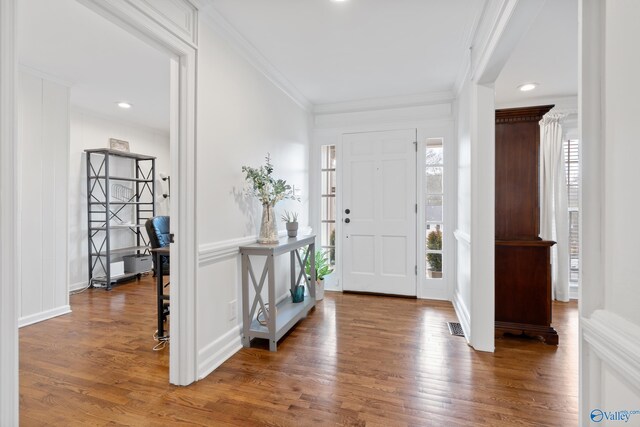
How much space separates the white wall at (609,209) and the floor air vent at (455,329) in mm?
1884

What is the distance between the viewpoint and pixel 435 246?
3908 millimetres

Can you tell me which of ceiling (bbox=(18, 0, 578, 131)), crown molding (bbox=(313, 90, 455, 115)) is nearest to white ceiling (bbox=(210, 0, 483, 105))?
ceiling (bbox=(18, 0, 578, 131))

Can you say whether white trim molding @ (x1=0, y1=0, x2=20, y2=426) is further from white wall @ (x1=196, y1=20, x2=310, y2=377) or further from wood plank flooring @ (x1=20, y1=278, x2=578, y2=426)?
white wall @ (x1=196, y1=20, x2=310, y2=377)

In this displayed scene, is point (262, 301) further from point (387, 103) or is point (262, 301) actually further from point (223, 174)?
point (387, 103)

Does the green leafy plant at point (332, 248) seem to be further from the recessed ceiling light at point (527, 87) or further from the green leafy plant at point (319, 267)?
the recessed ceiling light at point (527, 87)

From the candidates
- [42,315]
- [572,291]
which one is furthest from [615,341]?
[42,315]

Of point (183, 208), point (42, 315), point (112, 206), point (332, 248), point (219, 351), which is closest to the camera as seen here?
point (183, 208)

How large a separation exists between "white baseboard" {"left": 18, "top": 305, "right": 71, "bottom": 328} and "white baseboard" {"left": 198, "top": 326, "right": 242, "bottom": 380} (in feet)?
7.32

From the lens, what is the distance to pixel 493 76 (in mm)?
2350

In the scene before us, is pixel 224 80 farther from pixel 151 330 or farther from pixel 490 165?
pixel 151 330

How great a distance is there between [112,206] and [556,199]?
627 centimetres

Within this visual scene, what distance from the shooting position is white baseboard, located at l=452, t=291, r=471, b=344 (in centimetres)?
265

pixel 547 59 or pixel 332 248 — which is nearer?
pixel 547 59

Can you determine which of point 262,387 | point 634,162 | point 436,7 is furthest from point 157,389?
point 436,7
